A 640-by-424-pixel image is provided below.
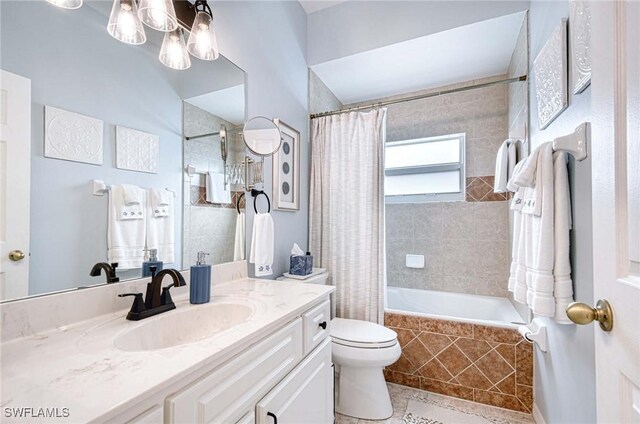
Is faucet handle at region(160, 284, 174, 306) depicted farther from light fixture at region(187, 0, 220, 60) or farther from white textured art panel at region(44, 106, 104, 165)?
light fixture at region(187, 0, 220, 60)

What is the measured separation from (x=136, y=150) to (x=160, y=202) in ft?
0.71

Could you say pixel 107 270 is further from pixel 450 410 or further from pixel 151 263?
pixel 450 410

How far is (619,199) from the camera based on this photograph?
522 millimetres

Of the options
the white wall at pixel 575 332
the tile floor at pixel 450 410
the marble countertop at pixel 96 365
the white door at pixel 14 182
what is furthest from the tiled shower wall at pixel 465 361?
the white door at pixel 14 182

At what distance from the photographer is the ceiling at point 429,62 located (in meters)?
1.95

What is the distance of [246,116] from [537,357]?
219cm

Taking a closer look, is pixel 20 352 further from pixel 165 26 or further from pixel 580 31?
pixel 580 31

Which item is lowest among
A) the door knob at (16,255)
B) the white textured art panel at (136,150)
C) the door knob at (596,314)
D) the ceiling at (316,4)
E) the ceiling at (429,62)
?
the door knob at (596,314)

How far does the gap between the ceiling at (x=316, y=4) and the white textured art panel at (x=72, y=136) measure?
1992 millimetres

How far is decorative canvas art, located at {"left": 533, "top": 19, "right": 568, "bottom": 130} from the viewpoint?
1194mm

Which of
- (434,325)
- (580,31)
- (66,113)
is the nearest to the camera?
(66,113)

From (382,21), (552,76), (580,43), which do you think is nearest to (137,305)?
(580,43)

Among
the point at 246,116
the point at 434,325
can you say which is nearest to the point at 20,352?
the point at 246,116

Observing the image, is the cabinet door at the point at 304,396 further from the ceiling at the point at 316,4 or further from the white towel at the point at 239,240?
the ceiling at the point at 316,4
